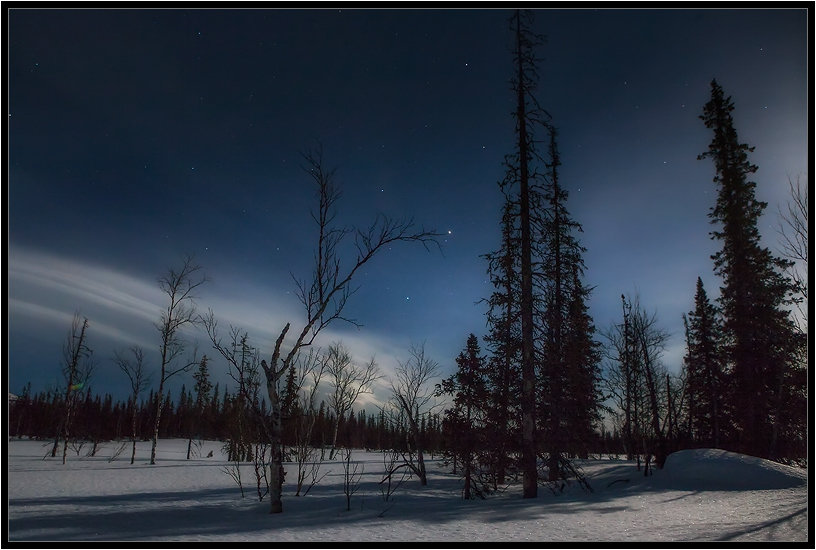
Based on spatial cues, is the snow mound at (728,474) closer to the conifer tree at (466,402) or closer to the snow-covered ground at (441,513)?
the snow-covered ground at (441,513)

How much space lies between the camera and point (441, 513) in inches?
399

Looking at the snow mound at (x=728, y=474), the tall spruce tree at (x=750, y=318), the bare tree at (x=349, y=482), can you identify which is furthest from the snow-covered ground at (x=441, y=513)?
the tall spruce tree at (x=750, y=318)

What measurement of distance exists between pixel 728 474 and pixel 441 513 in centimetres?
968

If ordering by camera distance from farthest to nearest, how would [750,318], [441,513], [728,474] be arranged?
[750,318]
[728,474]
[441,513]

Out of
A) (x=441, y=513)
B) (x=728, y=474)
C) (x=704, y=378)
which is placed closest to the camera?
(x=441, y=513)

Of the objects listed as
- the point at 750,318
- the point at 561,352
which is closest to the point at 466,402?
the point at 561,352

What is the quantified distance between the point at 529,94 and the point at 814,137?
30.8 ft

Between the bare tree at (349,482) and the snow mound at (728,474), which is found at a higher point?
the snow mound at (728,474)

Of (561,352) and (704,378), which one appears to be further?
(704,378)

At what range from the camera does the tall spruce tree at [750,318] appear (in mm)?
19562

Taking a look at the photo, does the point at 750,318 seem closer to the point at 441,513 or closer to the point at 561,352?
the point at 561,352

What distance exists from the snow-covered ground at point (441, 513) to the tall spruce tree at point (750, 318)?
712 centimetres

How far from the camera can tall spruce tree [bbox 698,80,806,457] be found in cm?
1956

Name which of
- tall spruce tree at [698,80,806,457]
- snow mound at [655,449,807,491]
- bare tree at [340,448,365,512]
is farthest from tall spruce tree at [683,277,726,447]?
bare tree at [340,448,365,512]
